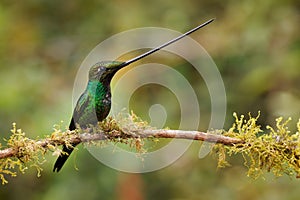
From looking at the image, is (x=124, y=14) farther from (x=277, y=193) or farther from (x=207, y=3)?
(x=277, y=193)

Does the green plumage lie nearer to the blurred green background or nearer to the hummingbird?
the hummingbird

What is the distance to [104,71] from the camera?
233 cm

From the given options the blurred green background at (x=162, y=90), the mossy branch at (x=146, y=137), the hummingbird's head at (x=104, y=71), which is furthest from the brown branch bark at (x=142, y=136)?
the blurred green background at (x=162, y=90)

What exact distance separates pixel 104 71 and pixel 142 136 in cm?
26

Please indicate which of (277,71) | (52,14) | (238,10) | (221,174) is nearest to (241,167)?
(221,174)

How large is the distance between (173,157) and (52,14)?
7.72ft

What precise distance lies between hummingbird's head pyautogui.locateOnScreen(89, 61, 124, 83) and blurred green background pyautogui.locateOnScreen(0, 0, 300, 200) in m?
2.44

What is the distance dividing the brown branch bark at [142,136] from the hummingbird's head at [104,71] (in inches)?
7.8

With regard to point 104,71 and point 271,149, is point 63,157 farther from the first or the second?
point 271,149

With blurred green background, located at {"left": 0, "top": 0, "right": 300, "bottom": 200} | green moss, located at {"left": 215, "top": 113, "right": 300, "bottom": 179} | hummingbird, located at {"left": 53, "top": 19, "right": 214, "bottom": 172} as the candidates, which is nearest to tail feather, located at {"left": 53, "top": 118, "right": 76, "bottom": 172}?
hummingbird, located at {"left": 53, "top": 19, "right": 214, "bottom": 172}

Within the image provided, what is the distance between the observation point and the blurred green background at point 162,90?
5.09 m

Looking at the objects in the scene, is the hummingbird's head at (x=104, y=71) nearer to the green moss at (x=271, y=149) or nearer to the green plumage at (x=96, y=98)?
the green plumage at (x=96, y=98)

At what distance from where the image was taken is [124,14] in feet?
20.1

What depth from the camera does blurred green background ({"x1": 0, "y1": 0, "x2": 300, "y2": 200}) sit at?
16.7 feet
